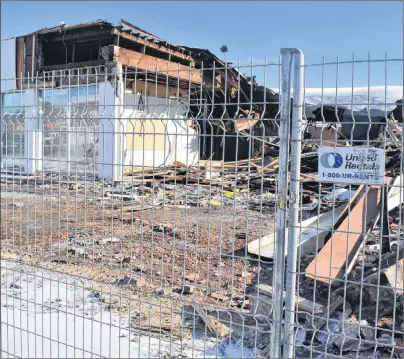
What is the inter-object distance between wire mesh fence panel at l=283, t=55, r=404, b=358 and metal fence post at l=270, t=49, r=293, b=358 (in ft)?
0.14

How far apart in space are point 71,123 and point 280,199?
6.56ft

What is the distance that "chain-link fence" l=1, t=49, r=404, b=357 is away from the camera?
2293 mm

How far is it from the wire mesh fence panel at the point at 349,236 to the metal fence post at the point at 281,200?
0.14ft

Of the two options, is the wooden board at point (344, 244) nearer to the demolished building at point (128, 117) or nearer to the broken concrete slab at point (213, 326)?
the broken concrete slab at point (213, 326)

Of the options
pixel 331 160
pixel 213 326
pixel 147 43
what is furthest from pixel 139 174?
pixel 147 43

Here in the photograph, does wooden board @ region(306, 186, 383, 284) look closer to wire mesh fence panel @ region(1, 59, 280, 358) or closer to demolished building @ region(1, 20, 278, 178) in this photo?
wire mesh fence panel @ region(1, 59, 280, 358)

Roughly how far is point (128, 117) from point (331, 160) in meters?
1.42

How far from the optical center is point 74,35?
53.3ft

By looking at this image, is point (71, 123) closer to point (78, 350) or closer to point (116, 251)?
point (78, 350)

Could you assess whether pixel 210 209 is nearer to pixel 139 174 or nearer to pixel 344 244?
pixel 139 174

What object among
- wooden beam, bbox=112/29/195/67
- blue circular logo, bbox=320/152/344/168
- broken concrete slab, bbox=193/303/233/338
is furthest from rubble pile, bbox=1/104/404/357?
wooden beam, bbox=112/29/195/67

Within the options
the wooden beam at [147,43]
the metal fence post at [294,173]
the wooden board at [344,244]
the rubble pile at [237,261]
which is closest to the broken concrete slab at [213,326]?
the rubble pile at [237,261]

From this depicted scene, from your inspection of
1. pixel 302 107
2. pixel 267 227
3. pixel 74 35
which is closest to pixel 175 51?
pixel 74 35

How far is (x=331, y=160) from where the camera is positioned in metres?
2.19
